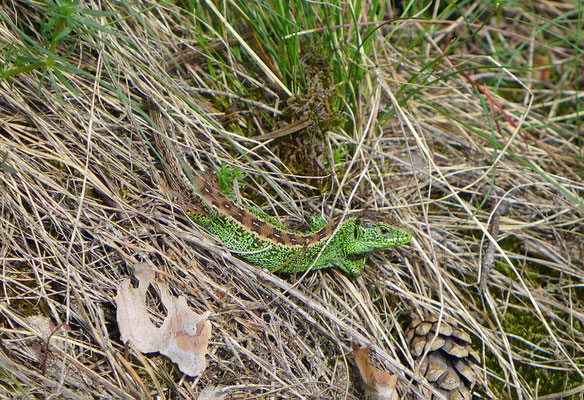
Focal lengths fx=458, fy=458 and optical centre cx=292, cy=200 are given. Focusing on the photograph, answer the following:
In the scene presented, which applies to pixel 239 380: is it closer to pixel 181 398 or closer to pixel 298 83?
pixel 181 398

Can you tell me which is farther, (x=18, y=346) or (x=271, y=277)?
(x=271, y=277)

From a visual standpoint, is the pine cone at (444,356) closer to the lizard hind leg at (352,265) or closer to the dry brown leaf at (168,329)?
the lizard hind leg at (352,265)

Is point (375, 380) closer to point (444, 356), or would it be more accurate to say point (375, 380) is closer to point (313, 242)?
point (444, 356)

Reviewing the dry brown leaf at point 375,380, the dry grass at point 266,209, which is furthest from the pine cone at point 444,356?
the dry brown leaf at point 375,380

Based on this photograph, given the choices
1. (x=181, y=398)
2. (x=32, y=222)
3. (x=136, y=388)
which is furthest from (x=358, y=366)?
(x=32, y=222)

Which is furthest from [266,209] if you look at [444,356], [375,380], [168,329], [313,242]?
[444,356]
